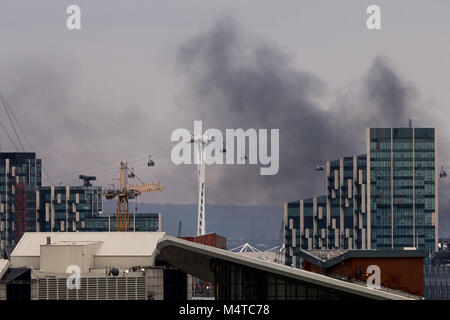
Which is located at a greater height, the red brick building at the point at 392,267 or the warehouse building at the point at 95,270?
the red brick building at the point at 392,267

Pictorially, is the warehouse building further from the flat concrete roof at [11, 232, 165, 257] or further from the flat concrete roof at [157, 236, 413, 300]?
the flat concrete roof at [157, 236, 413, 300]

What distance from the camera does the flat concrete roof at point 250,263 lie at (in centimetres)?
7076

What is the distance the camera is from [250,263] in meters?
77.1

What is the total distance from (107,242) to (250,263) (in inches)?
3936

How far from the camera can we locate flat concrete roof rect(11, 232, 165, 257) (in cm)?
16975

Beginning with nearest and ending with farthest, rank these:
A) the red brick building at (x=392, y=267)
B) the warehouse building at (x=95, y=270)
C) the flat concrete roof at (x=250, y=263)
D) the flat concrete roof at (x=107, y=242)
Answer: the flat concrete roof at (x=250, y=263), the red brick building at (x=392, y=267), the warehouse building at (x=95, y=270), the flat concrete roof at (x=107, y=242)

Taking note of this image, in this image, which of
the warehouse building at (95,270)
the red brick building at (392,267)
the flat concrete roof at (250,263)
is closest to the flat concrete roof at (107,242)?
the warehouse building at (95,270)

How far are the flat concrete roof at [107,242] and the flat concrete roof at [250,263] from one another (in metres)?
74.3

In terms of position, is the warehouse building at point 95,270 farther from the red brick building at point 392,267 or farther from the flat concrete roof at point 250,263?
the red brick building at point 392,267

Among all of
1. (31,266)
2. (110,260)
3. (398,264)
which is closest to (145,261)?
(110,260)

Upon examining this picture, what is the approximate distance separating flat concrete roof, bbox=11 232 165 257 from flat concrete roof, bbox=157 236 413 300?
244 ft

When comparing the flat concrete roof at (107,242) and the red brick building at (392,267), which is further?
the flat concrete roof at (107,242)

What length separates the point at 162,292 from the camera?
163 meters
